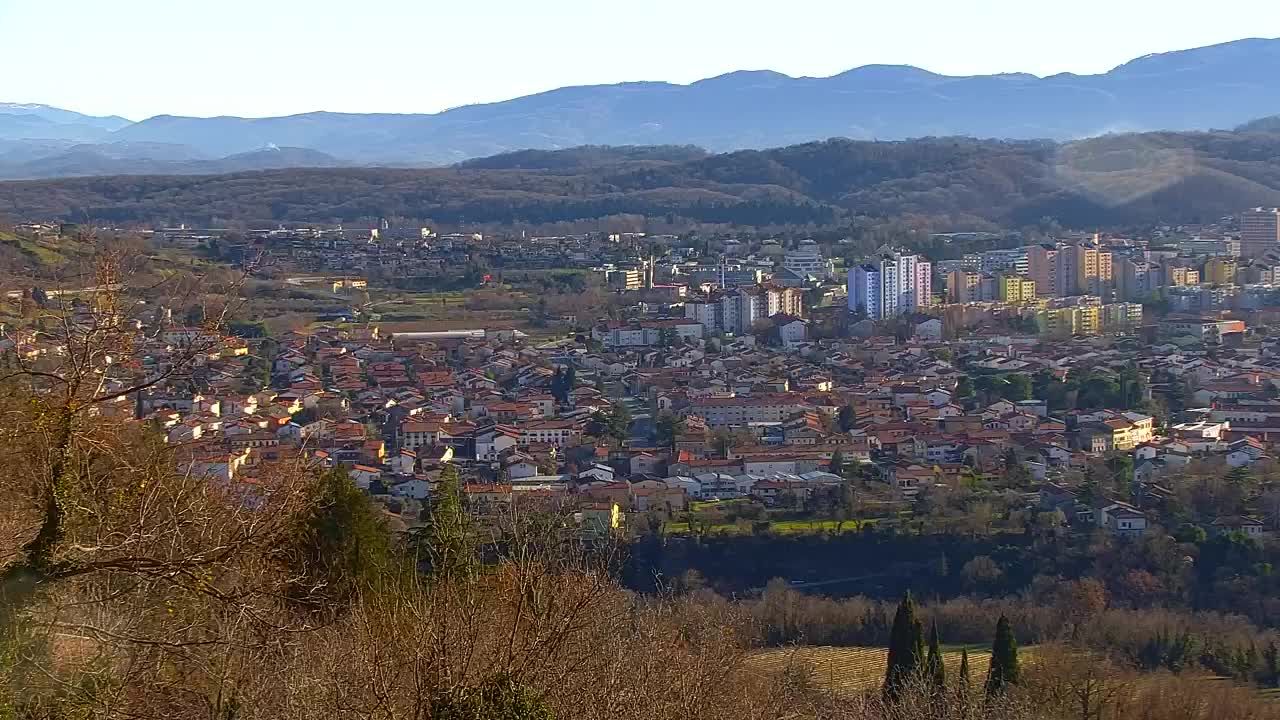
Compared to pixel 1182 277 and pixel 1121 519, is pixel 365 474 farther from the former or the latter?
pixel 1182 277

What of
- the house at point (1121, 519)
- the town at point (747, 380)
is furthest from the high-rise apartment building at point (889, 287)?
the house at point (1121, 519)

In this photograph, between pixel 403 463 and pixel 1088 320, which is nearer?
pixel 403 463

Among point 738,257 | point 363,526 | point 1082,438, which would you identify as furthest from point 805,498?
point 738,257

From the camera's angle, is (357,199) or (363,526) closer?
(363,526)

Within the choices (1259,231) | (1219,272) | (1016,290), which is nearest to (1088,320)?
(1016,290)

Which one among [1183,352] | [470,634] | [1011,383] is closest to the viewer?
[470,634]

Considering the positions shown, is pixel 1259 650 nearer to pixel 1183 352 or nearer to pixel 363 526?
pixel 363 526
